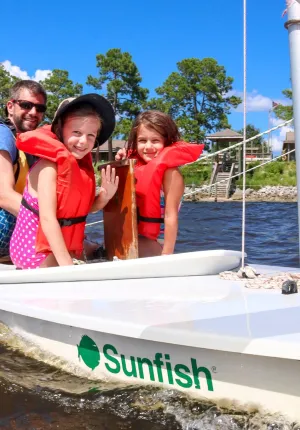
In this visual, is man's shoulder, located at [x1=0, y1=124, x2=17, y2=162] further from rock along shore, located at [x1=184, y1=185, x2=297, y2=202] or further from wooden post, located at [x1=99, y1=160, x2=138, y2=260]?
rock along shore, located at [x1=184, y1=185, x2=297, y2=202]

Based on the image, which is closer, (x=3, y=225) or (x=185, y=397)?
(x=185, y=397)

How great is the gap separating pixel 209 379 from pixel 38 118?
259 cm

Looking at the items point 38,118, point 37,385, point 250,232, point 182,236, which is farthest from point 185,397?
point 250,232

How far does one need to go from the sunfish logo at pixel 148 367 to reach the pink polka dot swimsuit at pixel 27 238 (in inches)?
33.1

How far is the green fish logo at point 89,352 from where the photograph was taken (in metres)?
2.58

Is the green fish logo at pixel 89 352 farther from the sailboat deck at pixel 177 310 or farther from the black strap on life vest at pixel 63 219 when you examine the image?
the black strap on life vest at pixel 63 219

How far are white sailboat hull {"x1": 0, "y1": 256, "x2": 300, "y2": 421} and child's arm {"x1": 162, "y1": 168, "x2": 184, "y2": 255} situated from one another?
51cm

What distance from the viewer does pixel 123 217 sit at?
11.8ft

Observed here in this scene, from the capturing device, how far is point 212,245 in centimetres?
841

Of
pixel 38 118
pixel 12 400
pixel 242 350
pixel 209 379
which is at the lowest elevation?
pixel 12 400

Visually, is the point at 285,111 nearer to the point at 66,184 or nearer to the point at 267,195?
the point at 267,195

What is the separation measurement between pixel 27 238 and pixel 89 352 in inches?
38.6

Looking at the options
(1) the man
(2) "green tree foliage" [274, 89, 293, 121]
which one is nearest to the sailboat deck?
(1) the man

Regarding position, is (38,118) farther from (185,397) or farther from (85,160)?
(185,397)
